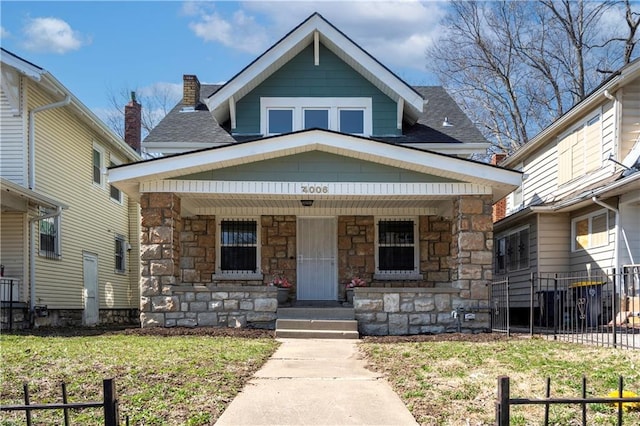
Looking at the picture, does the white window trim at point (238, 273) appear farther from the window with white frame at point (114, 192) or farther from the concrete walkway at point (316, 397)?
the concrete walkway at point (316, 397)

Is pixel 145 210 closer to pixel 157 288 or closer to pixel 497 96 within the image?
pixel 157 288

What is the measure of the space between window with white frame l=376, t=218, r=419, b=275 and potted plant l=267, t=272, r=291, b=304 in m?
2.19

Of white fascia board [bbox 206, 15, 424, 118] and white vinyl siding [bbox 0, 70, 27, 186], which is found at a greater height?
white fascia board [bbox 206, 15, 424, 118]

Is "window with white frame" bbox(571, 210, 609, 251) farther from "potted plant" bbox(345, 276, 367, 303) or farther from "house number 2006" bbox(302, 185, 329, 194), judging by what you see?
"house number 2006" bbox(302, 185, 329, 194)

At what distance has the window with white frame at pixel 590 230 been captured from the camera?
14.1m

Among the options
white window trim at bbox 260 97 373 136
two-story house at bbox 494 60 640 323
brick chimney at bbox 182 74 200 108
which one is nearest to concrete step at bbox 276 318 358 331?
two-story house at bbox 494 60 640 323

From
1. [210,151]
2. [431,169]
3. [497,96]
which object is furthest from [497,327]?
[497,96]

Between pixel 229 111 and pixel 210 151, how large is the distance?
4.29 meters

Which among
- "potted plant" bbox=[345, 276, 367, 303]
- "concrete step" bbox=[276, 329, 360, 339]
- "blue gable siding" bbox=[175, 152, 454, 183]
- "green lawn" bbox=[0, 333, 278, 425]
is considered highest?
"blue gable siding" bbox=[175, 152, 454, 183]

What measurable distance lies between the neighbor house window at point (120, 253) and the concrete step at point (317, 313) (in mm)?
10382

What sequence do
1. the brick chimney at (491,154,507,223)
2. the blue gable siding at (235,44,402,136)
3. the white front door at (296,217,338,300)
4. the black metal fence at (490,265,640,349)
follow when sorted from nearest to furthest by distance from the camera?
the black metal fence at (490,265,640,349)
the white front door at (296,217,338,300)
the blue gable siding at (235,44,402,136)
the brick chimney at (491,154,507,223)

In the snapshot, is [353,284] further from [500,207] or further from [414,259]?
[500,207]

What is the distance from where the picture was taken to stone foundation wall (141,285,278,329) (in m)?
12.1

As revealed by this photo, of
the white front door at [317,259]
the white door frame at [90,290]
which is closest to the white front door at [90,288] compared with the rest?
the white door frame at [90,290]
